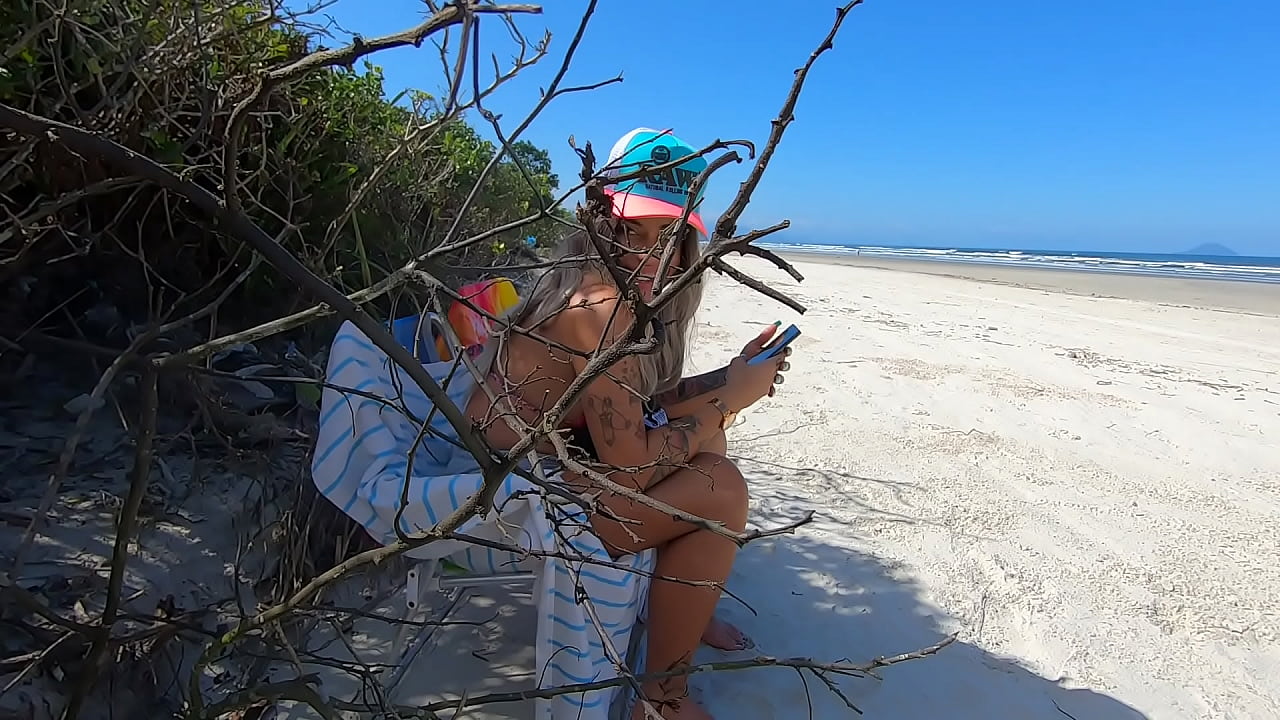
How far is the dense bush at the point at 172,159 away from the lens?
152 centimetres

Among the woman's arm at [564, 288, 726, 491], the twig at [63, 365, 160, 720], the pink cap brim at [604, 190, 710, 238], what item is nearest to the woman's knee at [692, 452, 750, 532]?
the woman's arm at [564, 288, 726, 491]

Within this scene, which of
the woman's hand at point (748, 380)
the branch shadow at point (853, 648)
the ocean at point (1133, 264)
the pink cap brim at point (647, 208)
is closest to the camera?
the pink cap brim at point (647, 208)

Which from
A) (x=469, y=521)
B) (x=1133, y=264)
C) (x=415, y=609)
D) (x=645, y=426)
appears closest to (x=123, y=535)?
(x=469, y=521)

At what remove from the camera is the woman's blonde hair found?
68.6 inches

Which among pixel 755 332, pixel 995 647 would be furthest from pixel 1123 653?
pixel 755 332

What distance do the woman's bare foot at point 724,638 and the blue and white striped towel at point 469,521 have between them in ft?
1.35

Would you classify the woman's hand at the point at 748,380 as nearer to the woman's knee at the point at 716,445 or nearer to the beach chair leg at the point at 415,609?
the woman's knee at the point at 716,445

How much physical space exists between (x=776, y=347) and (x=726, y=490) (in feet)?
1.75

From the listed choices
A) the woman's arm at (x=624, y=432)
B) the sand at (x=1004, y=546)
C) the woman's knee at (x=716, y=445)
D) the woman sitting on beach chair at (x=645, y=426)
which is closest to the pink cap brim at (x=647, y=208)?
the woman sitting on beach chair at (x=645, y=426)

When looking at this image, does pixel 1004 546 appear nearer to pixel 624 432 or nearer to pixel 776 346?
pixel 776 346

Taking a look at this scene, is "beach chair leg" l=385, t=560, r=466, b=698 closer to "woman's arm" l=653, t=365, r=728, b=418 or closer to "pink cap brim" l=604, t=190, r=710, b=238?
"woman's arm" l=653, t=365, r=728, b=418

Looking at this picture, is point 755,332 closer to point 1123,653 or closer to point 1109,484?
point 1109,484

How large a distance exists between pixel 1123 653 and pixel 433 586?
1.93 metres

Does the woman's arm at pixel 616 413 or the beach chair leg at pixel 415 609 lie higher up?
the woman's arm at pixel 616 413
